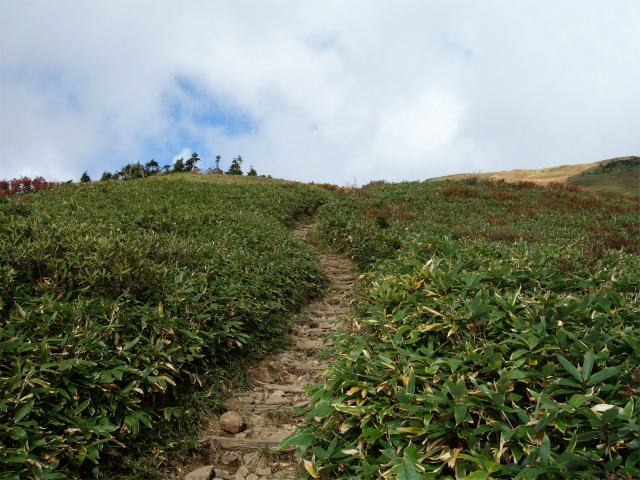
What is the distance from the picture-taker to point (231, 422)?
12.8 ft

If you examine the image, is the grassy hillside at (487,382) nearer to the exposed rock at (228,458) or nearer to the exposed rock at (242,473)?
the exposed rock at (242,473)

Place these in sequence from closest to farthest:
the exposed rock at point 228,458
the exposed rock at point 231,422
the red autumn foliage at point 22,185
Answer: the exposed rock at point 228,458, the exposed rock at point 231,422, the red autumn foliage at point 22,185

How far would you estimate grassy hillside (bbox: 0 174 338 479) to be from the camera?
10.0ft

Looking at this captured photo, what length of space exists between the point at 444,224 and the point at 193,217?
6680 mm

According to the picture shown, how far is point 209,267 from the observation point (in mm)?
5840

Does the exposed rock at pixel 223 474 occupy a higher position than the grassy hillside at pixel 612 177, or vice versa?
the grassy hillside at pixel 612 177

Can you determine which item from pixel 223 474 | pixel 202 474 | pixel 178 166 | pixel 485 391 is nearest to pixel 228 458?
pixel 223 474

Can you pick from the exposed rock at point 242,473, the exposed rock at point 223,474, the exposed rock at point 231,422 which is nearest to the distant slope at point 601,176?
the exposed rock at point 231,422

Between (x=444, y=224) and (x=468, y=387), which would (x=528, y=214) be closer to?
(x=444, y=224)

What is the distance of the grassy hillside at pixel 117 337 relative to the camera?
10.0ft

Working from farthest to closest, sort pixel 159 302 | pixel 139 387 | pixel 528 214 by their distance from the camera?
pixel 528 214, pixel 159 302, pixel 139 387

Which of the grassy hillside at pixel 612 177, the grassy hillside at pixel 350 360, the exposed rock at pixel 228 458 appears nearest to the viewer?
the grassy hillside at pixel 350 360

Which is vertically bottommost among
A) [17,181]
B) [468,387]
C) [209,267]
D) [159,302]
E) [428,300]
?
[468,387]

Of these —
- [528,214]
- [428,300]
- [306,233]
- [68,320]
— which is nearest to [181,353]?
[68,320]
